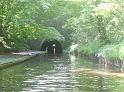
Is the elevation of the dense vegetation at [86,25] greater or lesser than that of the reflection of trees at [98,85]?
greater

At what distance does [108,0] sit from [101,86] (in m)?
19.6

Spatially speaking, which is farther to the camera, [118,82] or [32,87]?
[118,82]

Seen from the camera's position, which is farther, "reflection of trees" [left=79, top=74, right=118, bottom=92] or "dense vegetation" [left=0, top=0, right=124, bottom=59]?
"dense vegetation" [left=0, top=0, right=124, bottom=59]

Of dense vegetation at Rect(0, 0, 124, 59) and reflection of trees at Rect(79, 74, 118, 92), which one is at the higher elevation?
dense vegetation at Rect(0, 0, 124, 59)

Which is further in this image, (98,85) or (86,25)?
(86,25)

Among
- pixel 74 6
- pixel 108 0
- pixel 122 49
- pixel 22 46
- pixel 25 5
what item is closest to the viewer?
pixel 122 49

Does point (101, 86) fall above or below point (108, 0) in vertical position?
→ below

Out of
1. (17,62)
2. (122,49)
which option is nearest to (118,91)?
(122,49)

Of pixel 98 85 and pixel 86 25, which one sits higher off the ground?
pixel 86 25

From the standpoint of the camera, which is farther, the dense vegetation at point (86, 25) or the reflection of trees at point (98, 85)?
the dense vegetation at point (86, 25)

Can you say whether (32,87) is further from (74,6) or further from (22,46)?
(74,6)

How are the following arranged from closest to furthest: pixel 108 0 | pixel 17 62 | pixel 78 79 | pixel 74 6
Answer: pixel 78 79
pixel 17 62
pixel 108 0
pixel 74 6

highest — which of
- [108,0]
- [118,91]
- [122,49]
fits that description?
[108,0]

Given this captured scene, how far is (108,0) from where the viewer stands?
3766 centimetres
